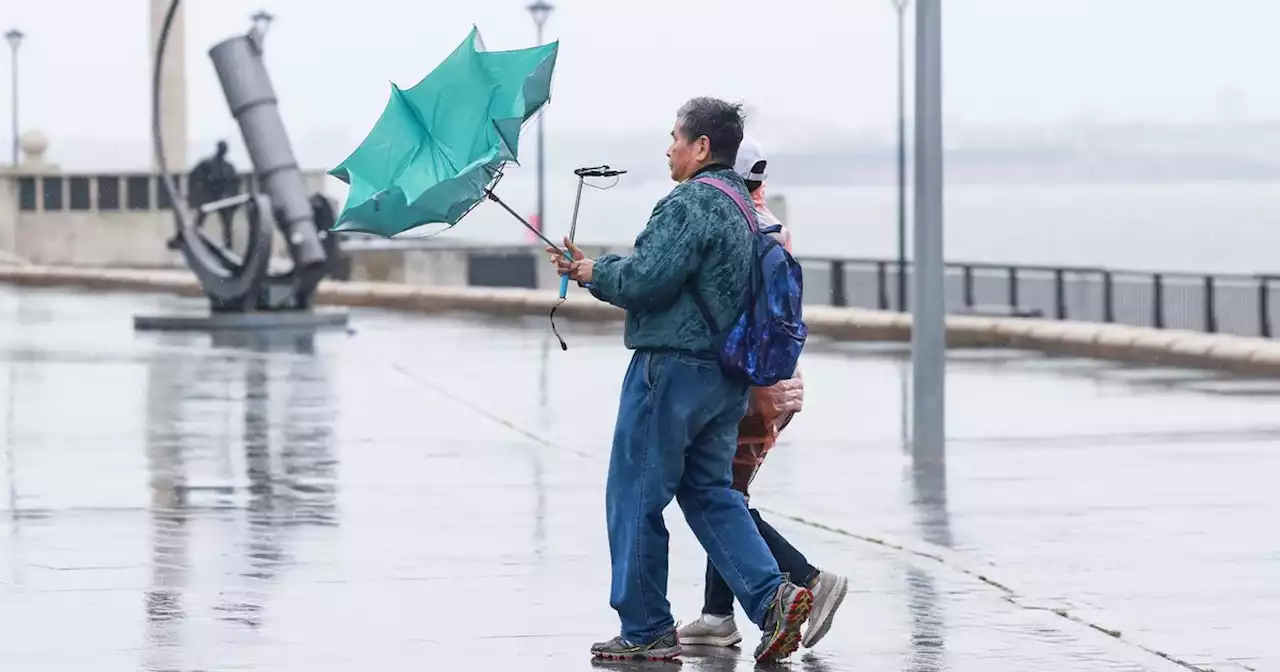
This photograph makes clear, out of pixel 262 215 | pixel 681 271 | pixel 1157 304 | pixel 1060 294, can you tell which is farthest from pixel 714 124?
pixel 1060 294

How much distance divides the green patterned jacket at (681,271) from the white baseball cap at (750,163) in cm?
44

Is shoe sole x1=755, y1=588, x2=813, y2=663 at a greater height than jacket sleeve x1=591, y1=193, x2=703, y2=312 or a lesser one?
lesser

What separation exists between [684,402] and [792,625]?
0.76 metres

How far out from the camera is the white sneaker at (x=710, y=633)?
359 inches

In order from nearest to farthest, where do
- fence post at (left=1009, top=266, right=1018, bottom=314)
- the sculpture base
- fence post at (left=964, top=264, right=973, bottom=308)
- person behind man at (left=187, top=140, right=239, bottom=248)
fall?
the sculpture base
person behind man at (left=187, top=140, right=239, bottom=248)
fence post at (left=1009, top=266, right=1018, bottom=314)
fence post at (left=964, top=264, right=973, bottom=308)

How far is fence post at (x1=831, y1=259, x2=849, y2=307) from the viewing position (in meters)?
40.2

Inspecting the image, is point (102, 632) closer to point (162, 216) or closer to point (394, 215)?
point (394, 215)

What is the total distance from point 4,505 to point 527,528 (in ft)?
8.83

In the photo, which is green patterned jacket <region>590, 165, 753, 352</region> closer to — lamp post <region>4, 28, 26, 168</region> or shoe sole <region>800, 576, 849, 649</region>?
shoe sole <region>800, 576, 849, 649</region>

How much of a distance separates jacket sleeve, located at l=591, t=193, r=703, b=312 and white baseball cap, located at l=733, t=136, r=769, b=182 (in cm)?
56

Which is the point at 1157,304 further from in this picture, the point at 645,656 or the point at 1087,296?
the point at 645,656

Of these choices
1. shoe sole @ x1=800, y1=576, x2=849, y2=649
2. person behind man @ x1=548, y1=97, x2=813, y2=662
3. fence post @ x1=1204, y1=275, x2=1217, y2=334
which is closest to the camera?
person behind man @ x1=548, y1=97, x2=813, y2=662

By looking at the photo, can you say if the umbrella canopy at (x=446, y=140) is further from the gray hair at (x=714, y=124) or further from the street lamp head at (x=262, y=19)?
the street lamp head at (x=262, y=19)

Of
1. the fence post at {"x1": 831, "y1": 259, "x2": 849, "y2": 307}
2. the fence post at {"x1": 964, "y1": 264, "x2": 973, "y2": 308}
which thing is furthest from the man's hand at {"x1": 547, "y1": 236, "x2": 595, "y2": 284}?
the fence post at {"x1": 831, "y1": 259, "x2": 849, "y2": 307}
